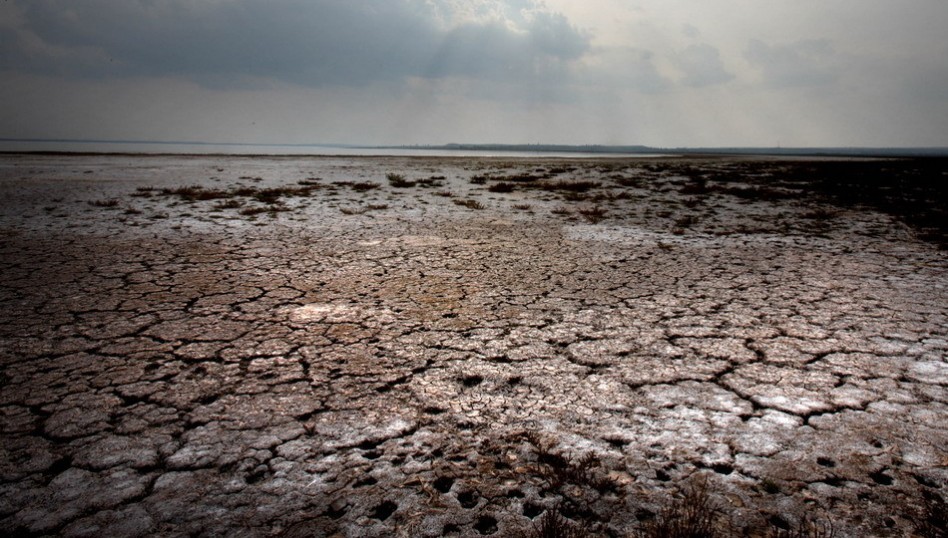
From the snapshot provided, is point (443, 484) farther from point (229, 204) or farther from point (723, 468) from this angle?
point (229, 204)

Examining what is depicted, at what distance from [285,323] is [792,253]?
246 inches

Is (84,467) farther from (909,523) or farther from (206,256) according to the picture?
(206,256)

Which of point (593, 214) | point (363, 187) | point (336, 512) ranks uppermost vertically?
point (363, 187)

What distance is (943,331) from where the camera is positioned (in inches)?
136

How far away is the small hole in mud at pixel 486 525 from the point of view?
1.64 metres

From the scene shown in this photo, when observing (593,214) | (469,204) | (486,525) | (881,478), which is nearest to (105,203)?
(469,204)

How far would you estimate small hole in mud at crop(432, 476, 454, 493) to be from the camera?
1837 mm

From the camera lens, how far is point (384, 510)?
1.73m

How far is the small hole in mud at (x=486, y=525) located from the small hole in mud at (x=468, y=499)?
7cm

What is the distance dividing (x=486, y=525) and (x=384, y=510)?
15.3 inches

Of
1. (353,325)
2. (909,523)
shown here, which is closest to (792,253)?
(909,523)

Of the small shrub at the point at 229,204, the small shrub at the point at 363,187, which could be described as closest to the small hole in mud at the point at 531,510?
the small shrub at the point at 229,204

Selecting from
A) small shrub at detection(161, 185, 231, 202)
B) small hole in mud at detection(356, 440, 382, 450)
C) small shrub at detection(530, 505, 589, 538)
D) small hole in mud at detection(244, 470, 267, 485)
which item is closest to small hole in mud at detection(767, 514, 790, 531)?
small shrub at detection(530, 505, 589, 538)

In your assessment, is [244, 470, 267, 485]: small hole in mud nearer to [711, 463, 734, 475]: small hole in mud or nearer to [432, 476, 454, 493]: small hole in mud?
[432, 476, 454, 493]: small hole in mud
